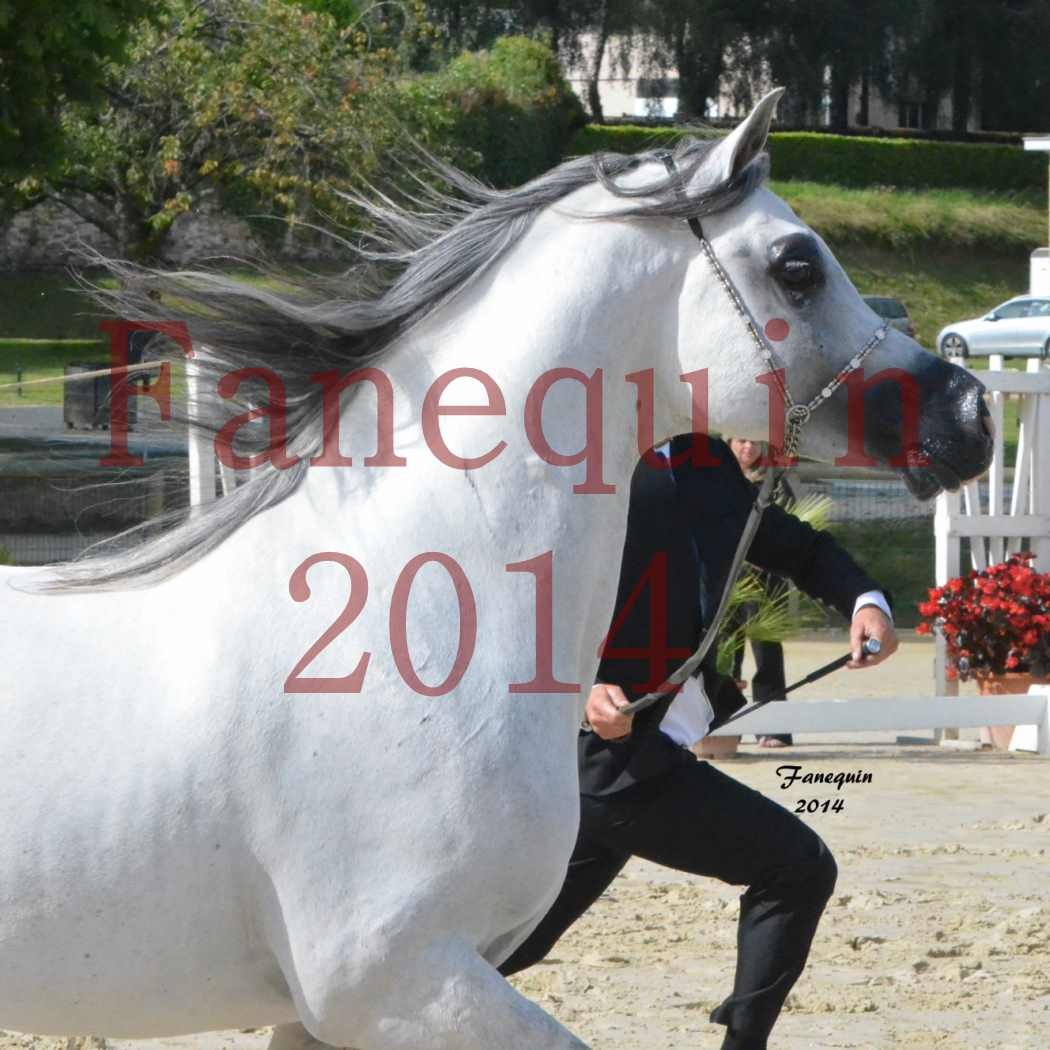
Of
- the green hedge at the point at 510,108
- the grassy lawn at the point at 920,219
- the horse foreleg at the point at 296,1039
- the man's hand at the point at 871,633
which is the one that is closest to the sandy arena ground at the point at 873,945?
the man's hand at the point at 871,633

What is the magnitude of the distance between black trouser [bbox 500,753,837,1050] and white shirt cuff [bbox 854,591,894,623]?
1.54 feet

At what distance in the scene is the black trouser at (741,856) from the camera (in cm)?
351

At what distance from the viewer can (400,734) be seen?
8.54ft

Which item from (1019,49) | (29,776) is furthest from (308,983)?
(1019,49)

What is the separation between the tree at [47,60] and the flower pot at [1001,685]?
24.5ft

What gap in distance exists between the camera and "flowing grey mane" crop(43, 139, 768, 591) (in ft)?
9.24

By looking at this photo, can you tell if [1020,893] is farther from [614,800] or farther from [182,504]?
[182,504]

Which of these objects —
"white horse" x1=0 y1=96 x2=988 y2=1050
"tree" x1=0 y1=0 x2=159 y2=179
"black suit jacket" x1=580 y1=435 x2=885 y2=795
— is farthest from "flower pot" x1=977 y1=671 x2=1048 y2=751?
"tree" x1=0 y1=0 x2=159 y2=179

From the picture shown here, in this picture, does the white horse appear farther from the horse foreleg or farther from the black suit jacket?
the black suit jacket

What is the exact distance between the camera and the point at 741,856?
352 centimetres

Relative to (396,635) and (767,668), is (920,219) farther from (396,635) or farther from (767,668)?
(396,635)

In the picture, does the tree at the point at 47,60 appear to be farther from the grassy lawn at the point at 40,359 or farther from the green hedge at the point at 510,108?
the green hedge at the point at 510,108

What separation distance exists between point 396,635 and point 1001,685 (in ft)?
25.3

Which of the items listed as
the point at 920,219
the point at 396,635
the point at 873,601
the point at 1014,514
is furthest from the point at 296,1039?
the point at 920,219
